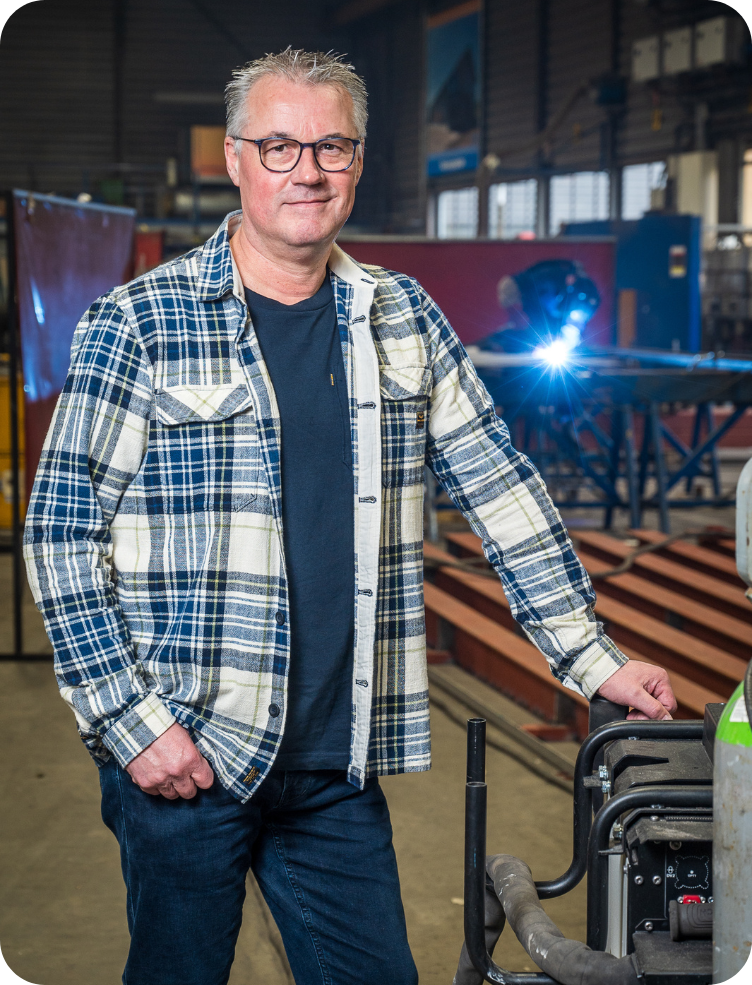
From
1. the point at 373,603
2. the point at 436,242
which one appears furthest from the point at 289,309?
the point at 436,242

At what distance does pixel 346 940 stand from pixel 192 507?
2.31 ft

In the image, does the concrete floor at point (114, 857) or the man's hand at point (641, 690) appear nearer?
the man's hand at point (641, 690)

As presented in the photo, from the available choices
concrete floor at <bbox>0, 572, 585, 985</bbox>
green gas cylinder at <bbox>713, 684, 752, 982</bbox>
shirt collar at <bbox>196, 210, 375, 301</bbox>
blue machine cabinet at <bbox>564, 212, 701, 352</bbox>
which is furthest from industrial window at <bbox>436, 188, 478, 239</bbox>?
green gas cylinder at <bbox>713, 684, 752, 982</bbox>

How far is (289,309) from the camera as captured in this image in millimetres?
1634

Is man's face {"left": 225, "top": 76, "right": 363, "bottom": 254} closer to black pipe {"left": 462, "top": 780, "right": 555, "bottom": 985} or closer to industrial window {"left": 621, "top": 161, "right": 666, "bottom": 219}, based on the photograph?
black pipe {"left": 462, "top": 780, "right": 555, "bottom": 985}

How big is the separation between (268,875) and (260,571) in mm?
519

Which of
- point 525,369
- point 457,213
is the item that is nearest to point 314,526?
point 525,369

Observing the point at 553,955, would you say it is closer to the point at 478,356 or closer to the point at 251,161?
the point at 251,161

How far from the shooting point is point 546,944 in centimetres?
129

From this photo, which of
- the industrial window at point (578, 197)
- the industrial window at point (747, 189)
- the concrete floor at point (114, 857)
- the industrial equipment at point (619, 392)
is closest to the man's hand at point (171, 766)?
the concrete floor at point (114, 857)

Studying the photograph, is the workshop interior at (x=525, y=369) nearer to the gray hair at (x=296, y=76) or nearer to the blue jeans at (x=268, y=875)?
the blue jeans at (x=268, y=875)

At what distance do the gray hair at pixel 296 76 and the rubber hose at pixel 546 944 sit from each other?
1.09m

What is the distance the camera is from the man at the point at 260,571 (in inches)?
58.6

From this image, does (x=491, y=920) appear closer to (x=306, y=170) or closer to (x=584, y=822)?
(x=584, y=822)
